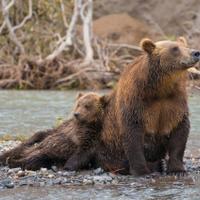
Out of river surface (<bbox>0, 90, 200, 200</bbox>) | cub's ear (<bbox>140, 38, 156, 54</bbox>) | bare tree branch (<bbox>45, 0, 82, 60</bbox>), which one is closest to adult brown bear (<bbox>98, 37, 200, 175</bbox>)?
cub's ear (<bbox>140, 38, 156, 54</bbox>)

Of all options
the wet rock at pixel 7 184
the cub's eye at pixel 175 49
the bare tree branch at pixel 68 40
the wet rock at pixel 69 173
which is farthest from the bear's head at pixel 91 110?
the bare tree branch at pixel 68 40

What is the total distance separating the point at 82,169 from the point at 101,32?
1225cm

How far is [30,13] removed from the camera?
16938 millimetres

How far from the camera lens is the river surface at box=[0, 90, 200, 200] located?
5.61m

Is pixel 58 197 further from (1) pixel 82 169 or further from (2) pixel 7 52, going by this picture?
(2) pixel 7 52

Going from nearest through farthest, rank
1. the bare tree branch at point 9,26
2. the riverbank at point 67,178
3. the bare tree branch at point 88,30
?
the riverbank at point 67,178
the bare tree branch at point 88,30
the bare tree branch at point 9,26

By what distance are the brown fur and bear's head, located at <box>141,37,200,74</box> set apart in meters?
0.78

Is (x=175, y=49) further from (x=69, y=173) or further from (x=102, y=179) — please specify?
(x=69, y=173)

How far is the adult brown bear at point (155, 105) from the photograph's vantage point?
20.8 ft

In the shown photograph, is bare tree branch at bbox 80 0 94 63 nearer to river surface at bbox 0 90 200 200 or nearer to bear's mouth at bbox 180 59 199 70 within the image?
river surface at bbox 0 90 200 200

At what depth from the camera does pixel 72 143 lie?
6.95 metres

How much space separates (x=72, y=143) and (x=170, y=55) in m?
1.24

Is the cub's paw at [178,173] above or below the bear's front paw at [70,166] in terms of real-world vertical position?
below

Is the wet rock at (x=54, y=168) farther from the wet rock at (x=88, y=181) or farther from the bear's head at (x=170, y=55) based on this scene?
the bear's head at (x=170, y=55)
